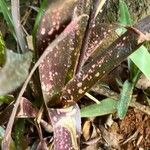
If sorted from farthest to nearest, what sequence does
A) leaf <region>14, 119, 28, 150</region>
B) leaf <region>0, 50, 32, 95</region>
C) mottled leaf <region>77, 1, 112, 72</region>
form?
leaf <region>14, 119, 28, 150</region> < mottled leaf <region>77, 1, 112, 72</region> < leaf <region>0, 50, 32, 95</region>

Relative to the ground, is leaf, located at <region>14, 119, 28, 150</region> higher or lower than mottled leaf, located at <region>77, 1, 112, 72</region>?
lower

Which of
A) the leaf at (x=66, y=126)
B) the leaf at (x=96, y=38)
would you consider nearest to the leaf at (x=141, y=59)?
the leaf at (x=96, y=38)

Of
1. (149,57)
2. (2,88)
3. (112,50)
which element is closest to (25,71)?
(2,88)

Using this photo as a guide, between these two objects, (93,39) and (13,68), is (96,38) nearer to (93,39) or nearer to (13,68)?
(93,39)

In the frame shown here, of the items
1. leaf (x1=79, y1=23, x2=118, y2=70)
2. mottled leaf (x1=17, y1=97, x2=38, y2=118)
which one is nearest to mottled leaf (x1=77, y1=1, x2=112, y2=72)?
leaf (x1=79, y1=23, x2=118, y2=70)

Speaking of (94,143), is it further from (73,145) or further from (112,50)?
(112,50)

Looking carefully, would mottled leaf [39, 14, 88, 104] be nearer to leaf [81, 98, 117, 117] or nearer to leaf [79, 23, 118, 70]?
leaf [79, 23, 118, 70]

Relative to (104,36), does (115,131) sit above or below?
below
